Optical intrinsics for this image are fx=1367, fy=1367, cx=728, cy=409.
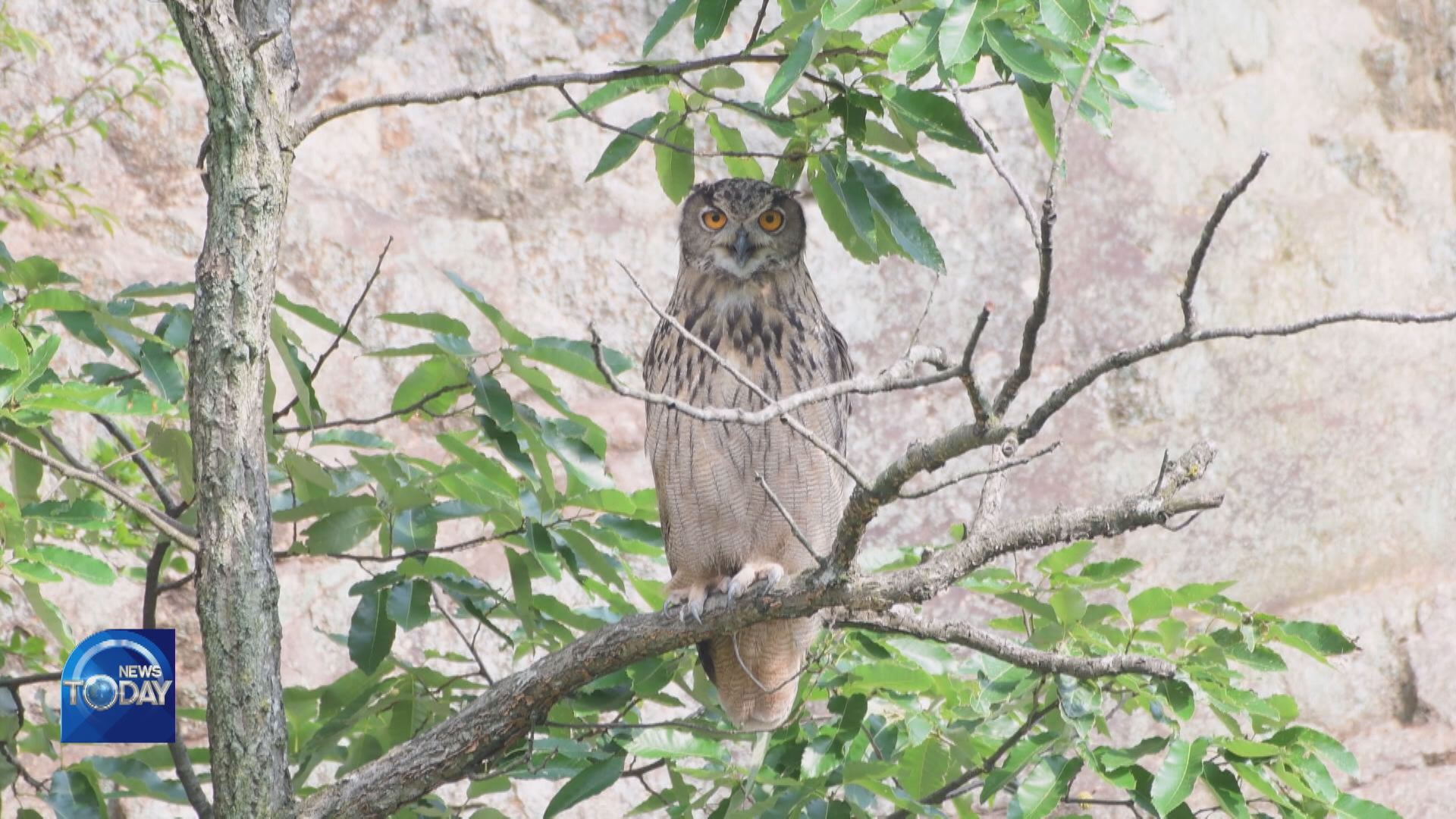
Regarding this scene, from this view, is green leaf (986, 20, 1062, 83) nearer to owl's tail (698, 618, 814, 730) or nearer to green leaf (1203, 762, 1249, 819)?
green leaf (1203, 762, 1249, 819)

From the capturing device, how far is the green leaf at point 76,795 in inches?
85.9

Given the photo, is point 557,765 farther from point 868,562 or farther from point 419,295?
point 419,295

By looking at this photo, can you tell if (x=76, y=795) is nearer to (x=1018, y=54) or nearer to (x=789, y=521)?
(x=789, y=521)

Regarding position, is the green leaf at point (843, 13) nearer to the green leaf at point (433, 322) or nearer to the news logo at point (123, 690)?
the green leaf at point (433, 322)

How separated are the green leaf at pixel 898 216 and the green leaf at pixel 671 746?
85 centimetres

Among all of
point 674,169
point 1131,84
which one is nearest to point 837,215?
point 674,169

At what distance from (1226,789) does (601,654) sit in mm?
967

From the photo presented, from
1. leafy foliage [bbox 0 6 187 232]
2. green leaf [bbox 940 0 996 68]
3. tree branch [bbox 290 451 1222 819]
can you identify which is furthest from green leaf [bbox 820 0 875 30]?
leafy foliage [bbox 0 6 187 232]

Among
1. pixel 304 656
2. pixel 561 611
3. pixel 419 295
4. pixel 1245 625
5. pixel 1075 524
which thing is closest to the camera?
pixel 1075 524

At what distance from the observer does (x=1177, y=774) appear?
2012 millimetres

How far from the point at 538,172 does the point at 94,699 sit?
3351mm

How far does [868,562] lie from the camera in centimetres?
251

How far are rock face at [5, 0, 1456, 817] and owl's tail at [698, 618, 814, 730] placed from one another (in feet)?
6.15

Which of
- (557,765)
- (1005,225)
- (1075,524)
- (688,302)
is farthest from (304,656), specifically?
(1075,524)
